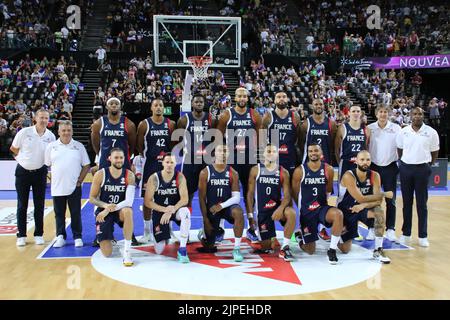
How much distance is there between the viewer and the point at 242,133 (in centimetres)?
618

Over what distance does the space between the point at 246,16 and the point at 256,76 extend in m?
5.16

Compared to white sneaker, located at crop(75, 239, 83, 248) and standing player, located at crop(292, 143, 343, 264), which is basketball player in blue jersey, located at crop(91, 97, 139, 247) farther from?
standing player, located at crop(292, 143, 343, 264)

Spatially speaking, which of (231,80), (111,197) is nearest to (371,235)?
(111,197)

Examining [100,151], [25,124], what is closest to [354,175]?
[100,151]

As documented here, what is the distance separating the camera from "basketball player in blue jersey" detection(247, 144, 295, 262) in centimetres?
558

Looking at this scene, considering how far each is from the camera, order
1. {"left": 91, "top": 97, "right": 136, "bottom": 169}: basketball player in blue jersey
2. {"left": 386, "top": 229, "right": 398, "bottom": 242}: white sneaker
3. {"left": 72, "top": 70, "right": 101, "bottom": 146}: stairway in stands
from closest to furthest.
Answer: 1. {"left": 91, "top": 97, "right": 136, "bottom": 169}: basketball player in blue jersey
2. {"left": 386, "top": 229, "right": 398, "bottom": 242}: white sneaker
3. {"left": 72, "top": 70, "right": 101, "bottom": 146}: stairway in stands

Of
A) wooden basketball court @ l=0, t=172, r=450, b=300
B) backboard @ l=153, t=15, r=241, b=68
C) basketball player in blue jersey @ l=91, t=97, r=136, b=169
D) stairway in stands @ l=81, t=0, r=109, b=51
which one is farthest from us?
stairway in stands @ l=81, t=0, r=109, b=51

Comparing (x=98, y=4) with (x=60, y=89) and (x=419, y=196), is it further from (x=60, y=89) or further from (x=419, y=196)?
(x=419, y=196)

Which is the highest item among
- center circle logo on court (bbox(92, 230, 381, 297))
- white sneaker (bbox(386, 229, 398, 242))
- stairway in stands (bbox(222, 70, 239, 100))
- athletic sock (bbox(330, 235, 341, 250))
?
stairway in stands (bbox(222, 70, 239, 100))

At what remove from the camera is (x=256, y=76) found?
18.2 meters

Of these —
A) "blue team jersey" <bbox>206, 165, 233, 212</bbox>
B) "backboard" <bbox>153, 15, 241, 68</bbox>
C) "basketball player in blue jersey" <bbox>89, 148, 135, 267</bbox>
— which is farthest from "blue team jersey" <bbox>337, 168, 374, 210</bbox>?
"backboard" <bbox>153, 15, 241, 68</bbox>

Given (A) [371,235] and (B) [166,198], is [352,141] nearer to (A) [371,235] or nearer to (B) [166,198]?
(A) [371,235]

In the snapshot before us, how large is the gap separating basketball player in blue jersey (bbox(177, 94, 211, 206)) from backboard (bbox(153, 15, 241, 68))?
5.79 meters
